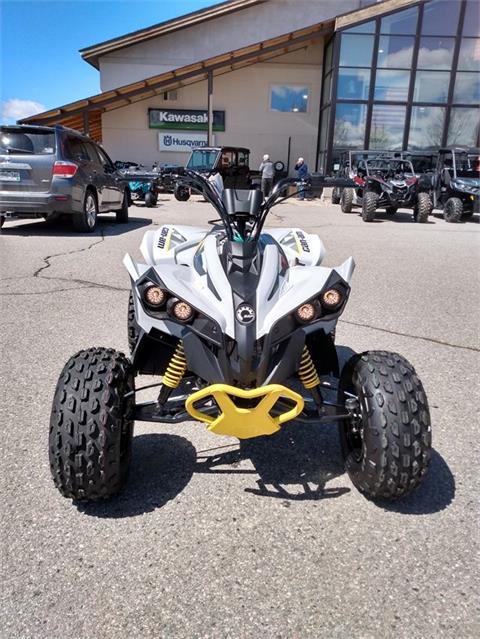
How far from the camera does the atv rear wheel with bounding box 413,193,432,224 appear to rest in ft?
47.4

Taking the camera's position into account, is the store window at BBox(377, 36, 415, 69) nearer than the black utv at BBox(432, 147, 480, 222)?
No

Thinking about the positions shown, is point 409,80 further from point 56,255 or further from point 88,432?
point 88,432

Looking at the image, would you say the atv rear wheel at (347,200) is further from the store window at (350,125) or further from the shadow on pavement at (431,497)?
the shadow on pavement at (431,497)

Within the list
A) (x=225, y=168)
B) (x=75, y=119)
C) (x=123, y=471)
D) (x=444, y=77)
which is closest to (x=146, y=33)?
(x=75, y=119)

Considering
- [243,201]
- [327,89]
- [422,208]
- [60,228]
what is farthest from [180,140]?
[243,201]

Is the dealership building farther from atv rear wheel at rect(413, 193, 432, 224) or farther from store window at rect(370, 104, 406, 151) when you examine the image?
Result: atv rear wheel at rect(413, 193, 432, 224)

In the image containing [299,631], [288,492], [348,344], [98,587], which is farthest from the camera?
[348,344]

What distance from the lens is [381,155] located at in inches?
682

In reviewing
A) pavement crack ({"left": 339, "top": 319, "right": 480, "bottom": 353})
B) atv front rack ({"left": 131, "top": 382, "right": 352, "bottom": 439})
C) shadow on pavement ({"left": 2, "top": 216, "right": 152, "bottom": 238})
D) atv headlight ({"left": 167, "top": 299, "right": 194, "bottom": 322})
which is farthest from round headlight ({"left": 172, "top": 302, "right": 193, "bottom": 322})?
shadow on pavement ({"left": 2, "top": 216, "right": 152, "bottom": 238})

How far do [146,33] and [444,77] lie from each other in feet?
52.6

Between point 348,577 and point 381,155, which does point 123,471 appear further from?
point 381,155

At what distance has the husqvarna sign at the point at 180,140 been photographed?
29047 millimetres

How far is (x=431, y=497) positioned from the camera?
8.11 ft

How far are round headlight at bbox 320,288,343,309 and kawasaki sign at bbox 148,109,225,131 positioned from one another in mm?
28788
